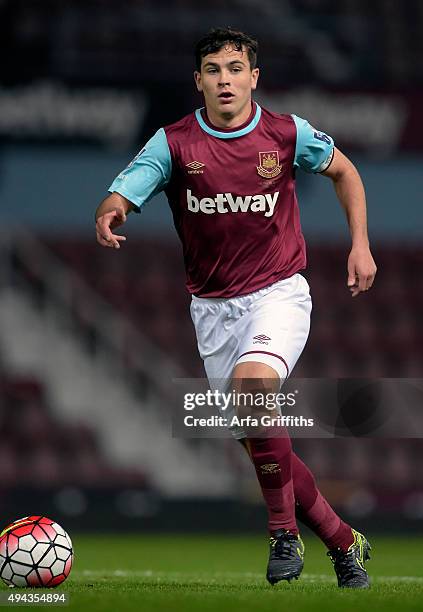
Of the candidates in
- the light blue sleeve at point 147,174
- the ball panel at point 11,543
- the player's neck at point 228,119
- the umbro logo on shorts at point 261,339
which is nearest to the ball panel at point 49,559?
the ball panel at point 11,543

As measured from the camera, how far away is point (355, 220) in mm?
5414

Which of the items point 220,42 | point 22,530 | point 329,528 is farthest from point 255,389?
point 220,42

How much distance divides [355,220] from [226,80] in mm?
772

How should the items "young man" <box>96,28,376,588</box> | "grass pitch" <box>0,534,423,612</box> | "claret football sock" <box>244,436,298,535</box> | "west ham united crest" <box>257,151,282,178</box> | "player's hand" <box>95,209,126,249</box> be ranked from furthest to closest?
1. "west ham united crest" <box>257,151,282,178</box>
2. "young man" <box>96,28,376,588</box>
3. "claret football sock" <box>244,436,298,535</box>
4. "player's hand" <box>95,209,126,249</box>
5. "grass pitch" <box>0,534,423,612</box>

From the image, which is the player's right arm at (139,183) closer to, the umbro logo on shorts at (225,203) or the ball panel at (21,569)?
the umbro logo on shorts at (225,203)

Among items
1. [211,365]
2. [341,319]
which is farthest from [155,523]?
[211,365]

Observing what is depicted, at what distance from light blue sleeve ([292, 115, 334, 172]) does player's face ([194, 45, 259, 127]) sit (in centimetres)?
27

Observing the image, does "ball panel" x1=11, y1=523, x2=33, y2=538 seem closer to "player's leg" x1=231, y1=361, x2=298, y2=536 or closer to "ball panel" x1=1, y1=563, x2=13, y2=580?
"ball panel" x1=1, y1=563, x2=13, y2=580

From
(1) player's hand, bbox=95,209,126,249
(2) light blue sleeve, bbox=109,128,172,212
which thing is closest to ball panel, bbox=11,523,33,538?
(1) player's hand, bbox=95,209,126,249

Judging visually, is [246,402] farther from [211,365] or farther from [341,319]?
[341,319]

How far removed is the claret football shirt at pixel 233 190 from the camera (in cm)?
538

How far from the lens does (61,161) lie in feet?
45.3

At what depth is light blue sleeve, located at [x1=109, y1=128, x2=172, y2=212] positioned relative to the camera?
17.3 ft

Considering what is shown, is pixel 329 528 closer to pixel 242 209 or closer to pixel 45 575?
pixel 45 575
